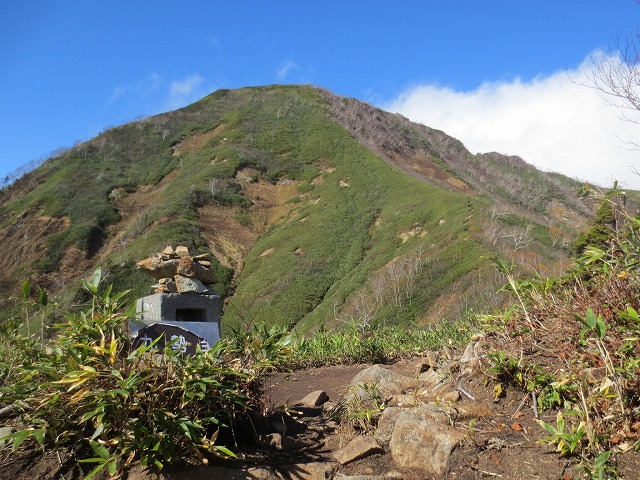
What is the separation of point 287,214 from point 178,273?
4120 centimetres

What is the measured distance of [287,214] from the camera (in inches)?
1951

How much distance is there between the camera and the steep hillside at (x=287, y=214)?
3078cm

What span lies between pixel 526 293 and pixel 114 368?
324cm

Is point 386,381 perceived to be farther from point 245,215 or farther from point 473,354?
point 245,215

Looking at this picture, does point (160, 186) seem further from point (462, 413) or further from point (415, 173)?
point (462, 413)

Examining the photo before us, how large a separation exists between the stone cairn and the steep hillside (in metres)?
12.3

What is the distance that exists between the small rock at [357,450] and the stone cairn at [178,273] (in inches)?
212

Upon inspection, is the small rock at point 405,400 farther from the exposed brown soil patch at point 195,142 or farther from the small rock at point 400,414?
the exposed brown soil patch at point 195,142

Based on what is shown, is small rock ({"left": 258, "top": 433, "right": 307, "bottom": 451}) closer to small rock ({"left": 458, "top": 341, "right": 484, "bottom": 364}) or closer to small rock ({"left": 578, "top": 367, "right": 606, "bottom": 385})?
small rock ({"left": 458, "top": 341, "right": 484, "bottom": 364})

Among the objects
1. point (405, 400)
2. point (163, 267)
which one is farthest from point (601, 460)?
point (163, 267)

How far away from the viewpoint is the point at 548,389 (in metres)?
3.27

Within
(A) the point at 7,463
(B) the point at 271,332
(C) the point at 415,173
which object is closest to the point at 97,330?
(A) the point at 7,463

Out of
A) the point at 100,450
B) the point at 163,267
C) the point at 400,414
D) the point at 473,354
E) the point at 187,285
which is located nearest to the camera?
the point at 100,450

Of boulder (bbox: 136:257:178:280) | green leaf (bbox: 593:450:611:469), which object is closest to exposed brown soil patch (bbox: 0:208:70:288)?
boulder (bbox: 136:257:178:280)
